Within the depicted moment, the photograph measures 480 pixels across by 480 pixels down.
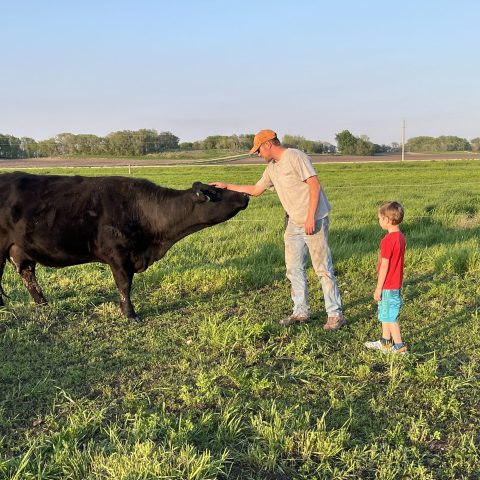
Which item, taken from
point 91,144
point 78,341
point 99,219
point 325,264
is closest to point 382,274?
point 325,264

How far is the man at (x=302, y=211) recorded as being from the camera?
484cm

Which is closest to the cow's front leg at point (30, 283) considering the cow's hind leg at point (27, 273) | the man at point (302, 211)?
the cow's hind leg at point (27, 273)

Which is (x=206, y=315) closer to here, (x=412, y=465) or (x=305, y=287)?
(x=305, y=287)

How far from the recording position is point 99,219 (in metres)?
5.43

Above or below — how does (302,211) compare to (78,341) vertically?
above

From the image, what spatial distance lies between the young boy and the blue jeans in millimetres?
728

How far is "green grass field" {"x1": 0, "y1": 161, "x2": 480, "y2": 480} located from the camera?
9.05ft

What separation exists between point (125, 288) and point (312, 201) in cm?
223

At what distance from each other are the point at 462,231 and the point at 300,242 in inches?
242

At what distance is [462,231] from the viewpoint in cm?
998

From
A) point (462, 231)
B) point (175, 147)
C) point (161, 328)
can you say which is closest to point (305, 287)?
point (161, 328)

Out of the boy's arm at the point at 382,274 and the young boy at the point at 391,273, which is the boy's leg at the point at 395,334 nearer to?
the young boy at the point at 391,273

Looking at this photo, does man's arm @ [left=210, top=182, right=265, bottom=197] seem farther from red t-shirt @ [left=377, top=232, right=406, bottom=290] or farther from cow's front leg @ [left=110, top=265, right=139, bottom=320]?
red t-shirt @ [left=377, top=232, right=406, bottom=290]

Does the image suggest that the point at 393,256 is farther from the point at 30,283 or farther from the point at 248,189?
the point at 30,283
